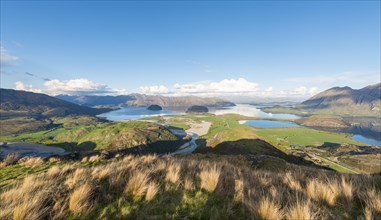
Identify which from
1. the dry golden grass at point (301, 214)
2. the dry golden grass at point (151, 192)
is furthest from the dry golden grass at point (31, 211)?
the dry golden grass at point (301, 214)

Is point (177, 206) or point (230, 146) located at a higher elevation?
point (177, 206)

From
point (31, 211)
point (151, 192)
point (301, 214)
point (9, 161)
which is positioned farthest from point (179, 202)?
point (9, 161)

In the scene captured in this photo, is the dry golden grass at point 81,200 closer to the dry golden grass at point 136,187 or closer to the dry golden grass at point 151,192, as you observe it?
the dry golden grass at point 136,187

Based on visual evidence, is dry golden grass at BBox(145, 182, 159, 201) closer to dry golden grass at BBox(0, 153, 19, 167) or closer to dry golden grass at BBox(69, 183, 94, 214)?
dry golden grass at BBox(69, 183, 94, 214)

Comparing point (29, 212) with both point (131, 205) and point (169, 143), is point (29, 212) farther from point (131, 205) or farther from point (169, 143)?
point (169, 143)

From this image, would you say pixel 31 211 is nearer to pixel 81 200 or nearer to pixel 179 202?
pixel 81 200

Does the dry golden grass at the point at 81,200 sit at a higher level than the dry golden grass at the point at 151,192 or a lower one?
higher

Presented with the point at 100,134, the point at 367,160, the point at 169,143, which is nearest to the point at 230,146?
the point at 169,143

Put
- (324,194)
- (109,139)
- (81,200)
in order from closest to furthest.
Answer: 1. (81,200)
2. (324,194)
3. (109,139)

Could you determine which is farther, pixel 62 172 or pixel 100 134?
pixel 100 134
